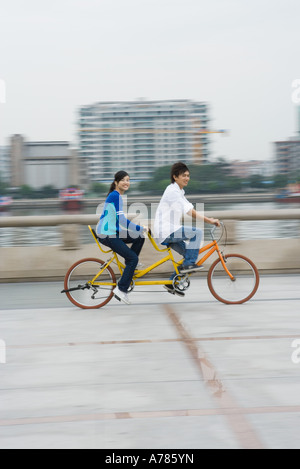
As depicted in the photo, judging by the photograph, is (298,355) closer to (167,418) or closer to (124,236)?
(167,418)

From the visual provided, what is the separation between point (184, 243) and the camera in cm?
771

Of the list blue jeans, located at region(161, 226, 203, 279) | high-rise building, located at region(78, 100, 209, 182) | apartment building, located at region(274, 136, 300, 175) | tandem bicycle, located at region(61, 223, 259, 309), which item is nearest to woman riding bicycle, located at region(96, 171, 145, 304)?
tandem bicycle, located at region(61, 223, 259, 309)

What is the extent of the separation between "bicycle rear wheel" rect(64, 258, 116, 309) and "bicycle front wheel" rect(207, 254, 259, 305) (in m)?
1.17

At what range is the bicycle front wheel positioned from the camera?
7848mm

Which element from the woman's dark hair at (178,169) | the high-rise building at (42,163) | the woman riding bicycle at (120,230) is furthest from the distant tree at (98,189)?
the woman riding bicycle at (120,230)

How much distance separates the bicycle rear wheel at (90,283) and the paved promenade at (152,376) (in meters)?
0.17

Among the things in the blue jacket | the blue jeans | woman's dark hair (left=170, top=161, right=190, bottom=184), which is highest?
woman's dark hair (left=170, top=161, right=190, bottom=184)

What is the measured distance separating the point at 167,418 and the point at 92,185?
13251cm

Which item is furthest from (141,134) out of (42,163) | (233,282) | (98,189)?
(233,282)

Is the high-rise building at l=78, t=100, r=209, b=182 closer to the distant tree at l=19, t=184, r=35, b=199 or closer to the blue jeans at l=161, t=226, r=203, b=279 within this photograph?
the distant tree at l=19, t=184, r=35, b=199

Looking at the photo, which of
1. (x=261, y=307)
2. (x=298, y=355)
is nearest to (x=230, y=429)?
(x=298, y=355)

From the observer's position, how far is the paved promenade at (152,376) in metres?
3.59

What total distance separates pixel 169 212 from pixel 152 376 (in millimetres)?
3148

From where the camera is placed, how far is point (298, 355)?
5242mm
